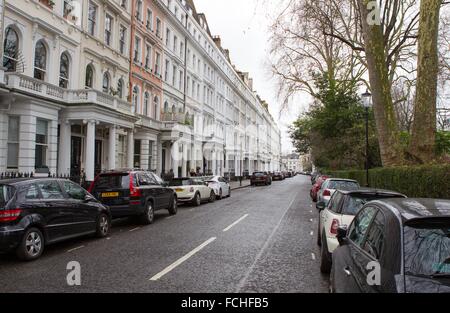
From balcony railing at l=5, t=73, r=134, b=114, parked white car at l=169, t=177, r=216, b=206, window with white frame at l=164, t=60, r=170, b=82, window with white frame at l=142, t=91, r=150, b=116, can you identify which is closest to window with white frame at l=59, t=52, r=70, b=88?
balcony railing at l=5, t=73, r=134, b=114

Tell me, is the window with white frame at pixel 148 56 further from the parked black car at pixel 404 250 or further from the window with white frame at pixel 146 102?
the parked black car at pixel 404 250

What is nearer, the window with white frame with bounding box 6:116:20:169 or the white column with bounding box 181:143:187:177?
the window with white frame with bounding box 6:116:20:169

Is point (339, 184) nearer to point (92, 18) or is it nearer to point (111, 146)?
point (111, 146)

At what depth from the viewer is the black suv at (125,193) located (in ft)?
37.6

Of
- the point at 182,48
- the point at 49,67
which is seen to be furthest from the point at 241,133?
the point at 49,67

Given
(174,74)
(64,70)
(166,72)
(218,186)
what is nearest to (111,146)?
(64,70)

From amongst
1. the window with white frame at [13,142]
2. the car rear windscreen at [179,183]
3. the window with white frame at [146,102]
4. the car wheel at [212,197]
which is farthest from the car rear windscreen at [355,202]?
Result: the window with white frame at [146,102]

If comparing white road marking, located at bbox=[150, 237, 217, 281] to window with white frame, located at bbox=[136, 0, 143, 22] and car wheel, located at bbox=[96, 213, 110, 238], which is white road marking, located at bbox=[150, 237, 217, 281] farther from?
window with white frame, located at bbox=[136, 0, 143, 22]

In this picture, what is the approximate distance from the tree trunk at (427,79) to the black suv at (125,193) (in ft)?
32.3

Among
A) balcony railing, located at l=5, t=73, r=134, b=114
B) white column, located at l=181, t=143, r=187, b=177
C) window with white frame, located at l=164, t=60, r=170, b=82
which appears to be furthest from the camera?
white column, located at l=181, t=143, r=187, b=177

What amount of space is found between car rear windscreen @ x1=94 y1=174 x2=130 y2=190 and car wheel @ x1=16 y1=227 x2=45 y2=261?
430cm

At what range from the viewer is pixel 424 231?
9.57 feet

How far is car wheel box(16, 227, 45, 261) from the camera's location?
686 centimetres

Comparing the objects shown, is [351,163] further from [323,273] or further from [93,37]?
[323,273]
